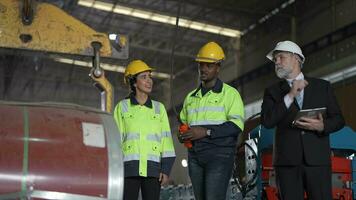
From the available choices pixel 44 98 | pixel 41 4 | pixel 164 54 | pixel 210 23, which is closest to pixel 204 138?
pixel 41 4

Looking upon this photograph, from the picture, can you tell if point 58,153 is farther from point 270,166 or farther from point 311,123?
point 270,166

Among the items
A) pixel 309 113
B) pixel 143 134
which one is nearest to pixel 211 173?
pixel 143 134

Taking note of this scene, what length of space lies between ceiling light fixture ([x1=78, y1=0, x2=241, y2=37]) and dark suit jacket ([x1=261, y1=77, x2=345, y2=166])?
12.9 metres

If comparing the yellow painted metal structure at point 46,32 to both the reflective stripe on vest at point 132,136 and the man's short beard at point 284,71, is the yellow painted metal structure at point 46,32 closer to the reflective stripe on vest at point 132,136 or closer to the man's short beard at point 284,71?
the reflective stripe on vest at point 132,136

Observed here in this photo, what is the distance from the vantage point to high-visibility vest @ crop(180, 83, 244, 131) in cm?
407

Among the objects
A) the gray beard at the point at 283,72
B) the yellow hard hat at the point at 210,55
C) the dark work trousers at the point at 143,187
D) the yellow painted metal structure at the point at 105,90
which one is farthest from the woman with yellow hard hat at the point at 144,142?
the gray beard at the point at 283,72

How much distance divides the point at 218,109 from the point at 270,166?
1331mm

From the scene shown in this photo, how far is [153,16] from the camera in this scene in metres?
16.4

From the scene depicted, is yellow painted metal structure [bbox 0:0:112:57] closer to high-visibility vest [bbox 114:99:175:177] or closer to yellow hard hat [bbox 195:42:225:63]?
high-visibility vest [bbox 114:99:175:177]

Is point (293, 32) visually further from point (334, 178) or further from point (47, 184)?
point (47, 184)

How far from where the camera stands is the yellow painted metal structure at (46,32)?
3.29 metres

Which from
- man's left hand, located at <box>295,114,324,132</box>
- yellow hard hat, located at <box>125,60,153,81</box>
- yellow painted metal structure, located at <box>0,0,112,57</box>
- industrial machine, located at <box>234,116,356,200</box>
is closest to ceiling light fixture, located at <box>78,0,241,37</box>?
industrial machine, located at <box>234,116,356,200</box>

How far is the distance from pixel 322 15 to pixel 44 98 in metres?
14.4

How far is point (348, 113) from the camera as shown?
31.7 feet
